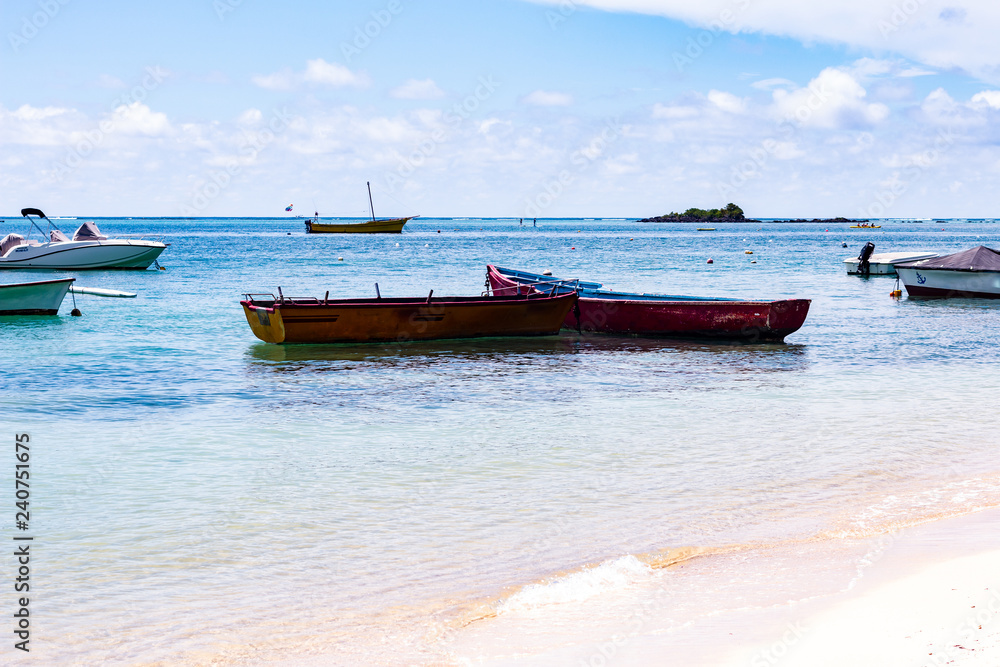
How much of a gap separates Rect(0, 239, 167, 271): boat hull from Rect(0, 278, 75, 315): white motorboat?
874 inches

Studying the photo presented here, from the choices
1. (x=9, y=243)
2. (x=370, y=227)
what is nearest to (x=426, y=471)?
(x=9, y=243)

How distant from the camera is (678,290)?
40688 mm

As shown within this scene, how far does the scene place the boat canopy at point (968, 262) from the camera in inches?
1282

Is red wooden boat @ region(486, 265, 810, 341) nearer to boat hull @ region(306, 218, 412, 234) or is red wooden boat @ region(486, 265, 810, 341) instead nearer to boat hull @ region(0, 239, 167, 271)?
boat hull @ region(0, 239, 167, 271)

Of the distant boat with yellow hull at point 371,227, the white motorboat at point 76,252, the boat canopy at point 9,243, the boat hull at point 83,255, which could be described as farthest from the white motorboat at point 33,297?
the distant boat with yellow hull at point 371,227

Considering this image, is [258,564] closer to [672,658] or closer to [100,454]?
[672,658]

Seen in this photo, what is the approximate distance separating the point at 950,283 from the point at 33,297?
32.7 metres

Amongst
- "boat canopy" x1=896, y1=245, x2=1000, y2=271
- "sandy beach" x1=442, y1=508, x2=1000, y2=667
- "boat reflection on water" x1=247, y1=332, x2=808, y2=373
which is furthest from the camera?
"boat canopy" x1=896, y1=245, x2=1000, y2=271

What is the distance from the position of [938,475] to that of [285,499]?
23.6 feet

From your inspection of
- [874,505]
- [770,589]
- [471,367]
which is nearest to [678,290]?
[471,367]

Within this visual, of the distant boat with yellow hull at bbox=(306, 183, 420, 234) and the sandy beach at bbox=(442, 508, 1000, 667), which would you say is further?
the distant boat with yellow hull at bbox=(306, 183, 420, 234)

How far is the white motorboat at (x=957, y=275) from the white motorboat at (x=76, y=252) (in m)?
41.0

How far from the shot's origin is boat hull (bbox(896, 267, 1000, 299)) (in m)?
32.6

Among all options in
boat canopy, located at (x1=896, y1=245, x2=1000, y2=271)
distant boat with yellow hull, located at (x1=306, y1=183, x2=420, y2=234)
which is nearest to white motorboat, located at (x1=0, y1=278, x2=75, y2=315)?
boat canopy, located at (x1=896, y1=245, x2=1000, y2=271)
